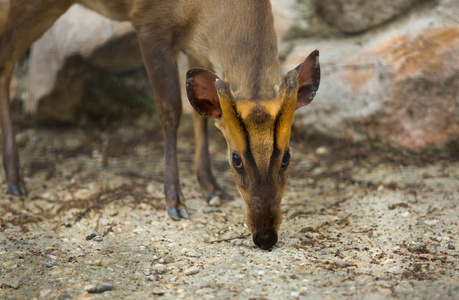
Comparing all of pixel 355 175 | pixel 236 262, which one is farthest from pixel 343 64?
pixel 236 262

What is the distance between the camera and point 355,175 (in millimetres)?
5719

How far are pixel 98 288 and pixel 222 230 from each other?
4.37 ft

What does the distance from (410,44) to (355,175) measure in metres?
1.53

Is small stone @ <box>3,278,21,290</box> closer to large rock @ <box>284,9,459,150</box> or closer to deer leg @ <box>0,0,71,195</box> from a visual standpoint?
deer leg @ <box>0,0,71,195</box>

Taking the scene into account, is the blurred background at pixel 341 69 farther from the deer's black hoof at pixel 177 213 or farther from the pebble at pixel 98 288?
the pebble at pixel 98 288

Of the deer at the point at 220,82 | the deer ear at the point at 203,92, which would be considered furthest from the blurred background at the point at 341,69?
the deer ear at the point at 203,92

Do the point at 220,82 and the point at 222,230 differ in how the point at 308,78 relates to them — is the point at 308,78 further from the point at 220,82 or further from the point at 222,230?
the point at 222,230

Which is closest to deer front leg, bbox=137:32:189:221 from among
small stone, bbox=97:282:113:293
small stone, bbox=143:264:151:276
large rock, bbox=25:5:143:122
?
small stone, bbox=143:264:151:276

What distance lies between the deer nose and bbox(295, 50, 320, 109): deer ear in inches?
43.0

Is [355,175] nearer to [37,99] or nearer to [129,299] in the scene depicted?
[129,299]

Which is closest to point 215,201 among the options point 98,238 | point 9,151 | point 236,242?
point 236,242

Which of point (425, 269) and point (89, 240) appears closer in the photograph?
point (425, 269)

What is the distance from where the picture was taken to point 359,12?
610 cm

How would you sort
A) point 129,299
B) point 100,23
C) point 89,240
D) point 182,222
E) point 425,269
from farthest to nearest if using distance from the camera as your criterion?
point 100,23, point 182,222, point 89,240, point 425,269, point 129,299
